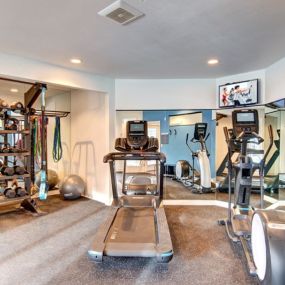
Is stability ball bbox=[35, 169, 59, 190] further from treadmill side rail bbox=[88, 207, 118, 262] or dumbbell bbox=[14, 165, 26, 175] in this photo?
treadmill side rail bbox=[88, 207, 118, 262]

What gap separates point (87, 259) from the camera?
2.61 meters

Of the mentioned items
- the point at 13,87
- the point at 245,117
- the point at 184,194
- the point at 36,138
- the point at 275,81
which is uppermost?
the point at 13,87

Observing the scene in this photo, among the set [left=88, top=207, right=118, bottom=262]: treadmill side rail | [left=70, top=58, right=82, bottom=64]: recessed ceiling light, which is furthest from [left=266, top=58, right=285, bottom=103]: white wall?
[left=88, top=207, right=118, bottom=262]: treadmill side rail

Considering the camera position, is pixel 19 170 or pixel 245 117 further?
pixel 19 170

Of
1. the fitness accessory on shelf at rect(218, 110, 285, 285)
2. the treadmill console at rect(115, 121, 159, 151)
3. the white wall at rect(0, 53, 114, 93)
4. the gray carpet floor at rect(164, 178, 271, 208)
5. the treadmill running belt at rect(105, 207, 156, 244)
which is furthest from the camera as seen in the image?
the gray carpet floor at rect(164, 178, 271, 208)

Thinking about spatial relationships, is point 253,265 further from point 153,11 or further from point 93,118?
point 93,118

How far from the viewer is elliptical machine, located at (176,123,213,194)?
4.98 meters

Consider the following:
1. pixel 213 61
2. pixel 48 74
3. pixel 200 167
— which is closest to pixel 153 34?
pixel 213 61

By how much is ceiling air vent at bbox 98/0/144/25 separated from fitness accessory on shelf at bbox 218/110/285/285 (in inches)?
79.9

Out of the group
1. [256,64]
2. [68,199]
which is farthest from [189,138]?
[68,199]

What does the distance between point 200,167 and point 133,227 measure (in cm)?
260

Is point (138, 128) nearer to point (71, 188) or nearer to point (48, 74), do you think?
point (48, 74)

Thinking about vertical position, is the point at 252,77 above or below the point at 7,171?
above

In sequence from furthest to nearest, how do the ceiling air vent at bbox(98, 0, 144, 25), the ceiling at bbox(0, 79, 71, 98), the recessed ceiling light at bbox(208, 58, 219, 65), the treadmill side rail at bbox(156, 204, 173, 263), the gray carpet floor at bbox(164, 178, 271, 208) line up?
the gray carpet floor at bbox(164, 178, 271, 208) < the ceiling at bbox(0, 79, 71, 98) < the recessed ceiling light at bbox(208, 58, 219, 65) < the treadmill side rail at bbox(156, 204, 173, 263) < the ceiling air vent at bbox(98, 0, 144, 25)
